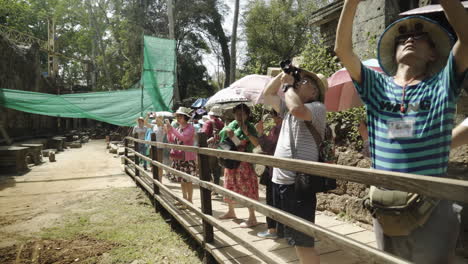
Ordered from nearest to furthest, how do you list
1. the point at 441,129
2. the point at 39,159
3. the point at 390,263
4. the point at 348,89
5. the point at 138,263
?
the point at 390,263 < the point at 441,129 < the point at 138,263 < the point at 348,89 < the point at 39,159

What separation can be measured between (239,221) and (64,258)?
6.44 ft

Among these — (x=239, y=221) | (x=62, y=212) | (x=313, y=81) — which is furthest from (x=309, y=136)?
(x=62, y=212)

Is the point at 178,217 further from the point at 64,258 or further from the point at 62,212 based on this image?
the point at 62,212

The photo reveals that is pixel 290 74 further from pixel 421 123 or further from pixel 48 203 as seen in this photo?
pixel 48 203

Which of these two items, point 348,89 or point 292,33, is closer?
point 348,89

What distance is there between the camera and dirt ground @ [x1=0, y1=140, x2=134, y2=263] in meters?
3.25

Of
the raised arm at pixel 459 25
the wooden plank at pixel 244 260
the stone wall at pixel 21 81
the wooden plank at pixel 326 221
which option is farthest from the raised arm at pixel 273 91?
the stone wall at pixel 21 81

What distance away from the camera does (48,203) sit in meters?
5.46

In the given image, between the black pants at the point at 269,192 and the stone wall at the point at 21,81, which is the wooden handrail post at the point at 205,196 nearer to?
the black pants at the point at 269,192

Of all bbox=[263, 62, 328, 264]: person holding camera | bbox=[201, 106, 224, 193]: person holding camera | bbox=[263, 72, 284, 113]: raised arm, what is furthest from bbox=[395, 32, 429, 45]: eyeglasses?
bbox=[201, 106, 224, 193]: person holding camera

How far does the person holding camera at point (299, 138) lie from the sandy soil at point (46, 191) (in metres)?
3.53

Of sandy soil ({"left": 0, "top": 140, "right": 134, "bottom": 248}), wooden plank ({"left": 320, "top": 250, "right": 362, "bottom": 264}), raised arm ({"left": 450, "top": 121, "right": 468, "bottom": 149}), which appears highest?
raised arm ({"left": 450, "top": 121, "right": 468, "bottom": 149})

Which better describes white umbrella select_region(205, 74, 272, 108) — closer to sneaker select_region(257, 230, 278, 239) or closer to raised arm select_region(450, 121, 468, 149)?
sneaker select_region(257, 230, 278, 239)

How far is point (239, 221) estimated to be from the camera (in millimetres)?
3611
